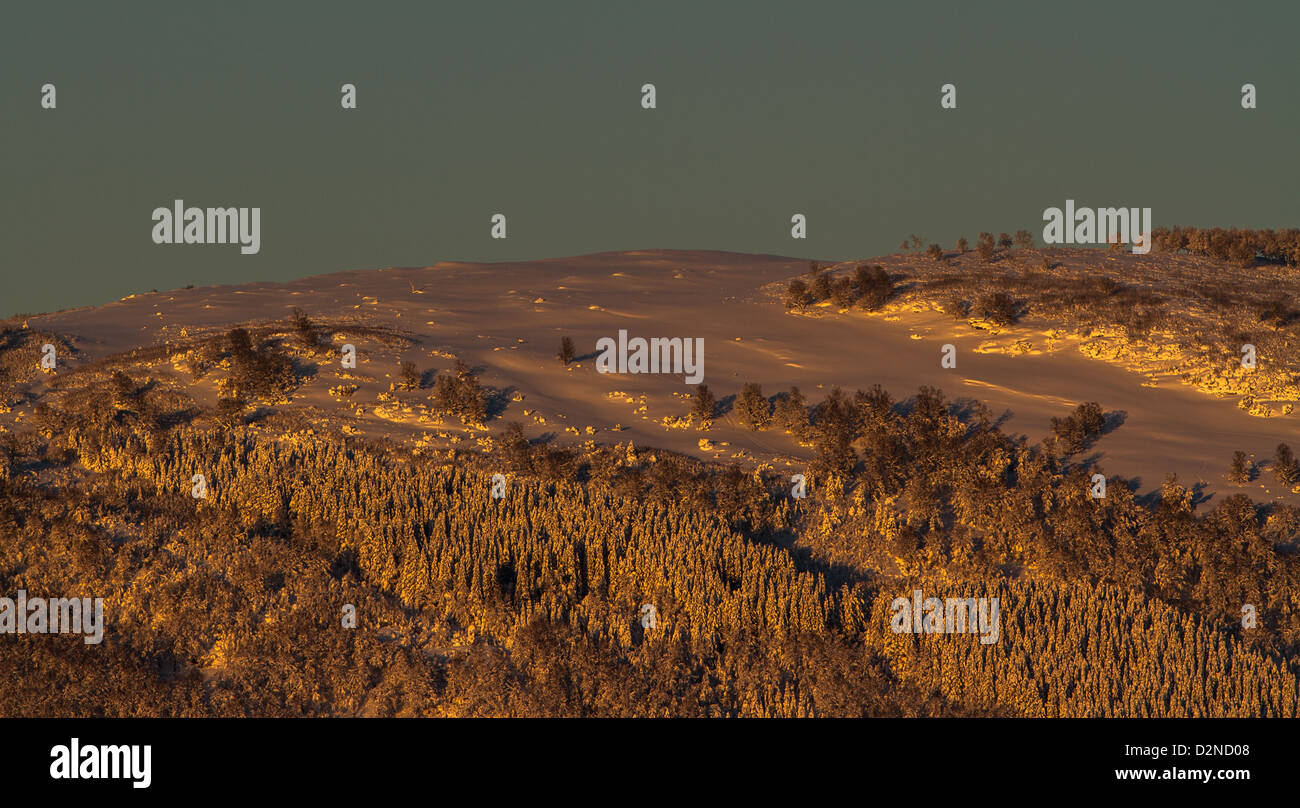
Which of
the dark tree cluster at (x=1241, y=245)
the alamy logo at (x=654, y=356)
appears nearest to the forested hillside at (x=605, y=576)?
the alamy logo at (x=654, y=356)

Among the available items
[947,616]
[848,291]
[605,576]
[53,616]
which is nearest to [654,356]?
[848,291]
